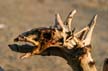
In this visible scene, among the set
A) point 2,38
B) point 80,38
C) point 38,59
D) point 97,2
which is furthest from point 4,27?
point 80,38

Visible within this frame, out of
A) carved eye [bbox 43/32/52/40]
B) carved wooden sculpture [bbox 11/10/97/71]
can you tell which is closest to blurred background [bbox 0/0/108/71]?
carved wooden sculpture [bbox 11/10/97/71]

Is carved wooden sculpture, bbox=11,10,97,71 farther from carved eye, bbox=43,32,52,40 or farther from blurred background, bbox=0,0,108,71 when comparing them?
blurred background, bbox=0,0,108,71

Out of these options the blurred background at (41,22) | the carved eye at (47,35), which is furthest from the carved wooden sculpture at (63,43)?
the blurred background at (41,22)

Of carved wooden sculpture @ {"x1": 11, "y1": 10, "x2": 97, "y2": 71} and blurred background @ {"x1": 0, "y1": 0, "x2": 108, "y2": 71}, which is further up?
carved wooden sculpture @ {"x1": 11, "y1": 10, "x2": 97, "y2": 71}

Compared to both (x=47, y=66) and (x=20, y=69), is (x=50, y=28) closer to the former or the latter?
(x=20, y=69)

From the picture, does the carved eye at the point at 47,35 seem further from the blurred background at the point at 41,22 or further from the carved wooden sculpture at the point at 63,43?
the blurred background at the point at 41,22

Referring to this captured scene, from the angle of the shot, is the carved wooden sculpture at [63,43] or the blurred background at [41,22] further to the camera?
the blurred background at [41,22]

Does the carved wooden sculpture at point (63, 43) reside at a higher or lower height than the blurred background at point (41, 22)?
higher

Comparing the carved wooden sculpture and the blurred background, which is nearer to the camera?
the carved wooden sculpture
